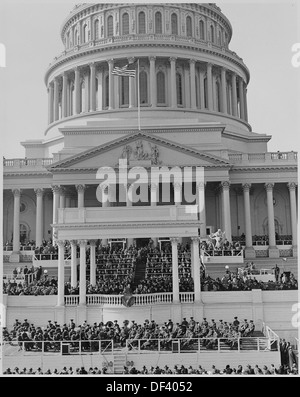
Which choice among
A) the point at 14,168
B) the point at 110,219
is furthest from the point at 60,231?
the point at 14,168

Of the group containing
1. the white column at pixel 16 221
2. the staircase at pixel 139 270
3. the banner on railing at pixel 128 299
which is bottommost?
the banner on railing at pixel 128 299

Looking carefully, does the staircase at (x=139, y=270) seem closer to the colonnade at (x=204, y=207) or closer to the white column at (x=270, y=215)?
the colonnade at (x=204, y=207)

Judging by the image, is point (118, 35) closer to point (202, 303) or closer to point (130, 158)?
point (130, 158)

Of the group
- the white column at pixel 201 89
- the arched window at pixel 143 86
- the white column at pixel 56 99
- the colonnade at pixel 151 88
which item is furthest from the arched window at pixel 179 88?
the white column at pixel 56 99

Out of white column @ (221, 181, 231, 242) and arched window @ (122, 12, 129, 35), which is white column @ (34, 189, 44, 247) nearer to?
white column @ (221, 181, 231, 242)

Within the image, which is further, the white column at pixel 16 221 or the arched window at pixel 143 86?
the arched window at pixel 143 86

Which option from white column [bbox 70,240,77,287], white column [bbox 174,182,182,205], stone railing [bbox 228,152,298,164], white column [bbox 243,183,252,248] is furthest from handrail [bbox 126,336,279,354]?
stone railing [bbox 228,152,298,164]

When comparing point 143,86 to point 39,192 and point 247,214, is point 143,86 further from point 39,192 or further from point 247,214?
point 247,214
